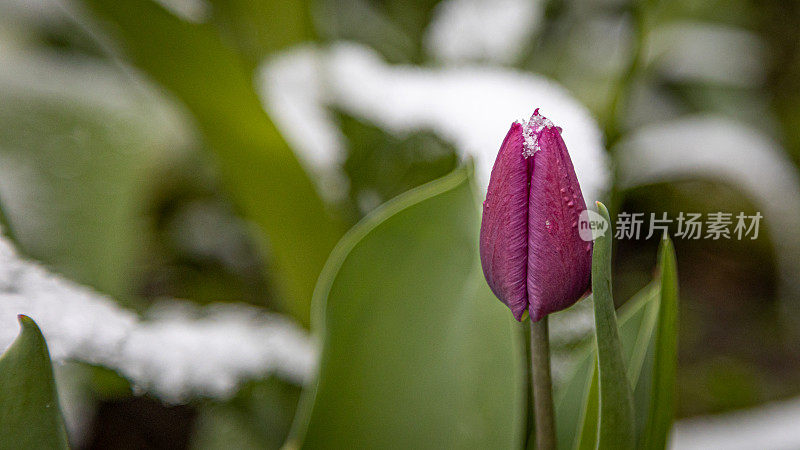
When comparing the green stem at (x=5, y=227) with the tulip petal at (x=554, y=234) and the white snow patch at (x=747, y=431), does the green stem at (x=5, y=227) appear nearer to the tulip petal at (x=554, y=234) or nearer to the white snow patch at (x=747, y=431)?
the tulip petal at (x=554, y=234)

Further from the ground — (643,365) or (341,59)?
(341,59)

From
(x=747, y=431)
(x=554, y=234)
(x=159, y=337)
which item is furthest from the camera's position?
(x=747, y=431)

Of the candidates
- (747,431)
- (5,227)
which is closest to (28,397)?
(5,227)

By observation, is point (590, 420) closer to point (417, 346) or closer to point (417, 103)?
Result: point (417, 346)

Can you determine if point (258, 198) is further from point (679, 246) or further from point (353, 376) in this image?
point (679, 246)

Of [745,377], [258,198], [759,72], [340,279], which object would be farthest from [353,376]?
[759,72]

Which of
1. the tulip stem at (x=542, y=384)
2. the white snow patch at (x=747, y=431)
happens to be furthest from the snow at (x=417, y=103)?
the white snow patch at (x=747, y=431)

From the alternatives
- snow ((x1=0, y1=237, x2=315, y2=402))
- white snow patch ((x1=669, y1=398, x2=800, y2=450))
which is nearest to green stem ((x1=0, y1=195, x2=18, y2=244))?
snow ((x1=0, y1=237, x2=315, y2=402))
